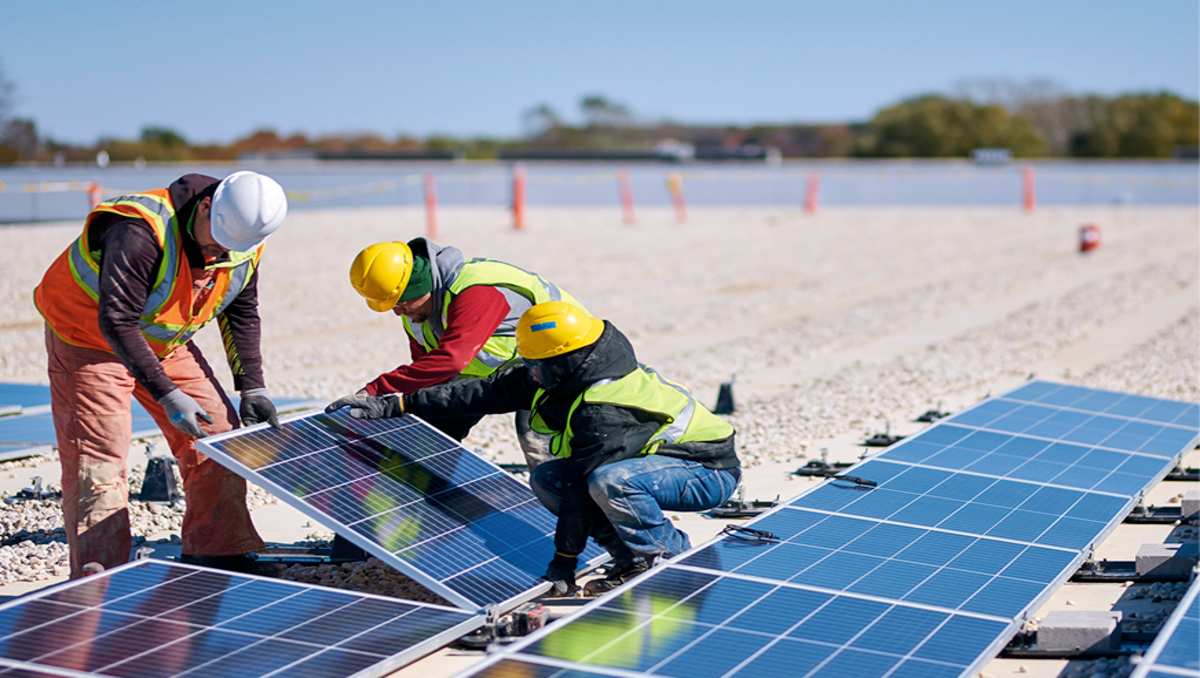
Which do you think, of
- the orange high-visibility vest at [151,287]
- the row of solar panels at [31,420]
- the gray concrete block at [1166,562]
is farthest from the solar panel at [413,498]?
the row of solar panels at [31,420]

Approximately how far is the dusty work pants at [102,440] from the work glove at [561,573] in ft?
5.41

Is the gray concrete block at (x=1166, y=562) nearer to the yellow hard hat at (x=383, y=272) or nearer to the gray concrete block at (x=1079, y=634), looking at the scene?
the gray concrete block at (x=1079, y=634)

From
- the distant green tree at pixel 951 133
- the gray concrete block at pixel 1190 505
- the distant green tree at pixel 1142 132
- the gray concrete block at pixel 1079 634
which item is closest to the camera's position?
the gray concrete block at pixel 1079 634

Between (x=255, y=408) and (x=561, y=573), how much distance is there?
5.41 feet

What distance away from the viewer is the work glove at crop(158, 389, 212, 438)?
6.52 meters

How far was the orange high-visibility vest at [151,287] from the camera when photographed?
6.57 meters

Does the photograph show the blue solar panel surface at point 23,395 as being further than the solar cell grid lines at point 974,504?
Yes

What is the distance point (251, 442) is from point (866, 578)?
268 centimetres

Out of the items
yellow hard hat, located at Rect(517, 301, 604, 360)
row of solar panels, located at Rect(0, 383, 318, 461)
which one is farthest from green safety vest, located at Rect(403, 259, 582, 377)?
→ row of solar panels, located at Rect(0, 383, 318, 461)

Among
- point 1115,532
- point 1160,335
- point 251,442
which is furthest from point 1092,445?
point 1160,335

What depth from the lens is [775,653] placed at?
540cm

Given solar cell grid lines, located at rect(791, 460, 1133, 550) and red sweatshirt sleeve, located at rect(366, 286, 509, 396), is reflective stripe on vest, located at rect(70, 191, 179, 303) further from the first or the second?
solar cell grid lines, located at rect(791, 460, 1133, 550)

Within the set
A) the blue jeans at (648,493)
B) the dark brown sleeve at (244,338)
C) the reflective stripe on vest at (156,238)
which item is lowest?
the blue jeans at (648,493)

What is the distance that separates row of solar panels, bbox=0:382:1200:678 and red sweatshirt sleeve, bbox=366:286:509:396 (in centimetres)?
28
